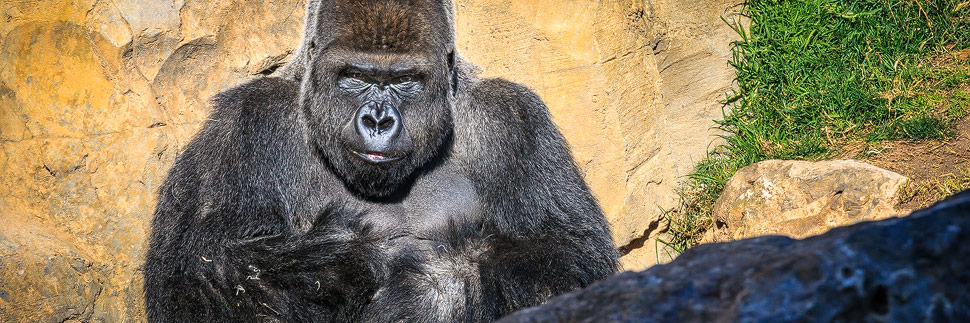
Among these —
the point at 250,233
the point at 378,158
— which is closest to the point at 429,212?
the point at 378,158

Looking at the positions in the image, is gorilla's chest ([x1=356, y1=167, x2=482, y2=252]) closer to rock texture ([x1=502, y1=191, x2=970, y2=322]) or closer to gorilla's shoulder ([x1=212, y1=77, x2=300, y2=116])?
gorilla's shoulder ([x1=212, y1=77, x2=300, y2=116])

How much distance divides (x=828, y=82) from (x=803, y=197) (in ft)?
3.44

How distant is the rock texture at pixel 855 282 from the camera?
6.47 feet

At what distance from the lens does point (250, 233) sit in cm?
421

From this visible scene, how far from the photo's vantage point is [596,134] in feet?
19.3

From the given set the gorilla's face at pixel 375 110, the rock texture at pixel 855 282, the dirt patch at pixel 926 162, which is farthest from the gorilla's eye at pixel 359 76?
the dirt patch at pixel 926 162

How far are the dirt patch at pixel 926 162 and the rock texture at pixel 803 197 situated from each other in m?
0.14

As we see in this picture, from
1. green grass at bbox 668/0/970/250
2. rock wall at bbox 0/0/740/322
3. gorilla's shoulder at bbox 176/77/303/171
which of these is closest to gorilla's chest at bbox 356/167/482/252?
gorilla's shoulder at bbox 176/77/303/171

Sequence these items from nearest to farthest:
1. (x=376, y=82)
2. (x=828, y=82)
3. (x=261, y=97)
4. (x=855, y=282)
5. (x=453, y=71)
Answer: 1. (x=855, y=282)
2. (x=376, y=82)
3. (x=261, y=97)
4. (x=453, y=71)
5. (x=828, y=82)

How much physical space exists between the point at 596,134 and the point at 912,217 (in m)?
3.83

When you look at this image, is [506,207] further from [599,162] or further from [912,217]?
[912,217]

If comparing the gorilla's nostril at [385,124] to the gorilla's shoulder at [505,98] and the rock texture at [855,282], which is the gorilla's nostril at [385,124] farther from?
the rock texture at [855,282]

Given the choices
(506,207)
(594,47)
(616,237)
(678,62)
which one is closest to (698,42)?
(678,62)

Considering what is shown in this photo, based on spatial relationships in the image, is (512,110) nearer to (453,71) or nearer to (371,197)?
(453,71)
